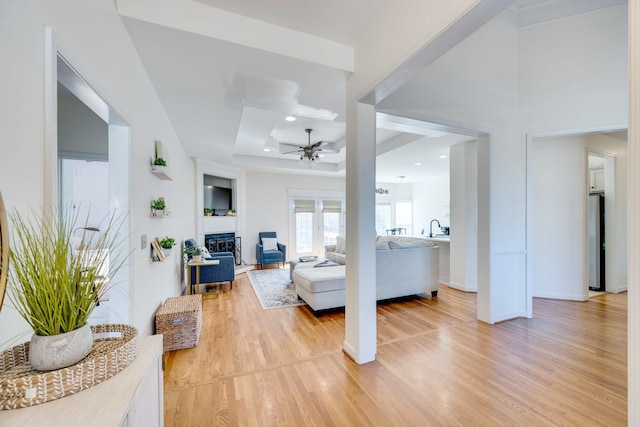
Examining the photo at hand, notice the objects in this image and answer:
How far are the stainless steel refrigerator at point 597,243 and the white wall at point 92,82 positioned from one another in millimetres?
6566

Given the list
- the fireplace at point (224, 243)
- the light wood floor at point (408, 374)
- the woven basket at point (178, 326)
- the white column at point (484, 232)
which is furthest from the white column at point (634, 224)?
the fireplace at point (224, 243)

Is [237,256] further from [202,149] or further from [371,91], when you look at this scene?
[371,91]

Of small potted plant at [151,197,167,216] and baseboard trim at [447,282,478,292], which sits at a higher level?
small potted plant at [151,197,167,216]

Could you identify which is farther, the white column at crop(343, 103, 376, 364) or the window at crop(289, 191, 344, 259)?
the window at crop(289, 191, 344, 259)

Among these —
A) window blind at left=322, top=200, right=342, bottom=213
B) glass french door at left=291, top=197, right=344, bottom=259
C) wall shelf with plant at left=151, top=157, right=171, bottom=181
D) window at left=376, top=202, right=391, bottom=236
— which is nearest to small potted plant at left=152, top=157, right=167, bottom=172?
wall shelf with plant at left=151, top=157, right=171, bottom=181

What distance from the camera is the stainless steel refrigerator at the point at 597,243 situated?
180 inches

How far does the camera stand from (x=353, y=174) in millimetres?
2455

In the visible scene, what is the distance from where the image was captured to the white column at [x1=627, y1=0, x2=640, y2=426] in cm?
80

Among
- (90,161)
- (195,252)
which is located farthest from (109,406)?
(195,252)

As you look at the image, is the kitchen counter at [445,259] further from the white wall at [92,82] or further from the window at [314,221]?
the white wall at [92,82]

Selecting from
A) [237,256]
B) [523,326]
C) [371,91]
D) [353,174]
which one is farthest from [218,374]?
[237,256]

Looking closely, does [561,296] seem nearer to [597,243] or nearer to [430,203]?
[597,243]

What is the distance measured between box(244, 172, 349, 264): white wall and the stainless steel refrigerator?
6110 mm

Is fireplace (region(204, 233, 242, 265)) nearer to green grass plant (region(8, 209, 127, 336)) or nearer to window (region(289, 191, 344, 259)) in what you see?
window (region(289, 191, 344, 259))
